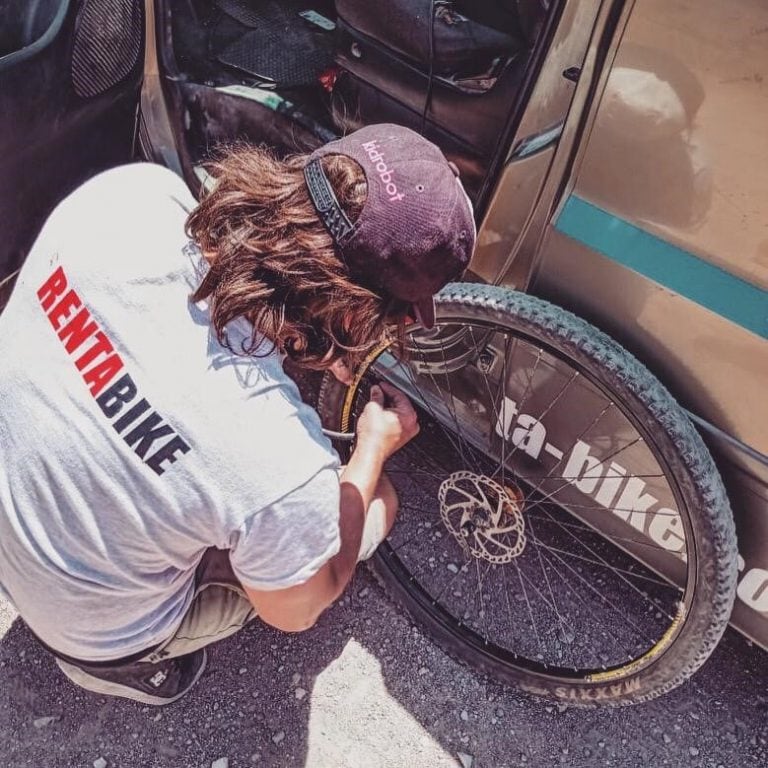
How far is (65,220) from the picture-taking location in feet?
4.62

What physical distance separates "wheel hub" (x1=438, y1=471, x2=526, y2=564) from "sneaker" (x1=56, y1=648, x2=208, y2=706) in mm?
793

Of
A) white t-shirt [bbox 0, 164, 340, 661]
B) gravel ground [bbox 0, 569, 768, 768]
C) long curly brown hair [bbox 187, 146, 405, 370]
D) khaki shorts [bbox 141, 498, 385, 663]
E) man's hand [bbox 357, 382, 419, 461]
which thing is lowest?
gravel ground [bbox 0, 569, 768, 768]

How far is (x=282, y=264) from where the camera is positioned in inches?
49.5

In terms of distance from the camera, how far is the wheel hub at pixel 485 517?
2.14 meters

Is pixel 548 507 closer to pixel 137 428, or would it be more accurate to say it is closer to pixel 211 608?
pixel 211 608

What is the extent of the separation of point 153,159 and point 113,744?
182cm

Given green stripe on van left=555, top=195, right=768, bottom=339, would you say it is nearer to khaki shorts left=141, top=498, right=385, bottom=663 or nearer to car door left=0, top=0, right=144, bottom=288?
khaki shorts left=141, top=498, right=385, bottom=663

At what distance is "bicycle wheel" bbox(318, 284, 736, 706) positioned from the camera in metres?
1.67

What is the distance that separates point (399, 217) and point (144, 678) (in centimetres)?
124

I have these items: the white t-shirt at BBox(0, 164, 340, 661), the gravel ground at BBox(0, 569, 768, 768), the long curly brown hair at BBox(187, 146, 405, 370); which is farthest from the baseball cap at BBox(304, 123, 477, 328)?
the gravel ground at BBox(0, 569, 768, 768)

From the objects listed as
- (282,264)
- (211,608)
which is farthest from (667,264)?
(211,608)

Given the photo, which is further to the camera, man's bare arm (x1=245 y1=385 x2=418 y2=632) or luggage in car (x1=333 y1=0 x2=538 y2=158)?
luggage in car (x1=333 y1=0 x2=538 y2=158)

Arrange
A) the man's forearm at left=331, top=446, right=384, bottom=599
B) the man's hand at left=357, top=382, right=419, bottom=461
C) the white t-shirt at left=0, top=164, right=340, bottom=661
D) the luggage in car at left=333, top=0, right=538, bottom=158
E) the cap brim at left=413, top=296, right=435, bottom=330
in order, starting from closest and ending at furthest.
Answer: the white t-shirt at left=0, top=164, right=340, bottom=661 → the cap brim at left=413, top=296, right=435, bottom=330 → the man's forearm at left=331, top=446, right=384, bottom=599 → the man's hand at left=357, top=382, right=419, bottom=461 → the luggage in car at left=333, top=0, right=538, bottom=158

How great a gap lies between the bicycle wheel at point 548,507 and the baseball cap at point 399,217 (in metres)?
0.45
